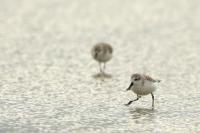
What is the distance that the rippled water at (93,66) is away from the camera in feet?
38.5

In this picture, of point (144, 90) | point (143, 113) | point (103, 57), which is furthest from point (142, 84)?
point (103, 57)

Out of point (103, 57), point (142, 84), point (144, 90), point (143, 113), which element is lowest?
point (143, 113)

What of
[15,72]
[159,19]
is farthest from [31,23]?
[15,72]

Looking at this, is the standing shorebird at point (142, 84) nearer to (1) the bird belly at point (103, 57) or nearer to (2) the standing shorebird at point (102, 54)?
(2) the standing shorebird at point (102, 54)

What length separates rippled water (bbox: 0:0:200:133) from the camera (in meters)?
11.8

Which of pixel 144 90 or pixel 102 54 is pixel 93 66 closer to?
pixel 102 54

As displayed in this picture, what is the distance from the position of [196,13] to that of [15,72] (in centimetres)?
1305

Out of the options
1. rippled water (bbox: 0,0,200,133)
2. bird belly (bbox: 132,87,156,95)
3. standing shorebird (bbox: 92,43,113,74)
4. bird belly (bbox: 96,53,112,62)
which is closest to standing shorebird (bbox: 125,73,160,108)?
bird belly (bbox: 132,87,156,95)

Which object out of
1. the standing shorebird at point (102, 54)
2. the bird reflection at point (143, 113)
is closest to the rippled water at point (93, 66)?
the bird reflection at point (143, 113)

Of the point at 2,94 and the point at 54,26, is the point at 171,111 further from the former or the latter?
the point at 54,26

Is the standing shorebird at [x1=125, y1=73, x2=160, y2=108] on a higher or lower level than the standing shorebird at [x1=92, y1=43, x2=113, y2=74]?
lower

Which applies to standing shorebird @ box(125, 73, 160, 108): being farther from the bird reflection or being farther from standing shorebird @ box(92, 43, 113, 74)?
standing shorebird @ box(92, 43, 113, 74)

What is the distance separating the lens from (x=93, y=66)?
17.3 metres

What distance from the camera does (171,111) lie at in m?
12.5
